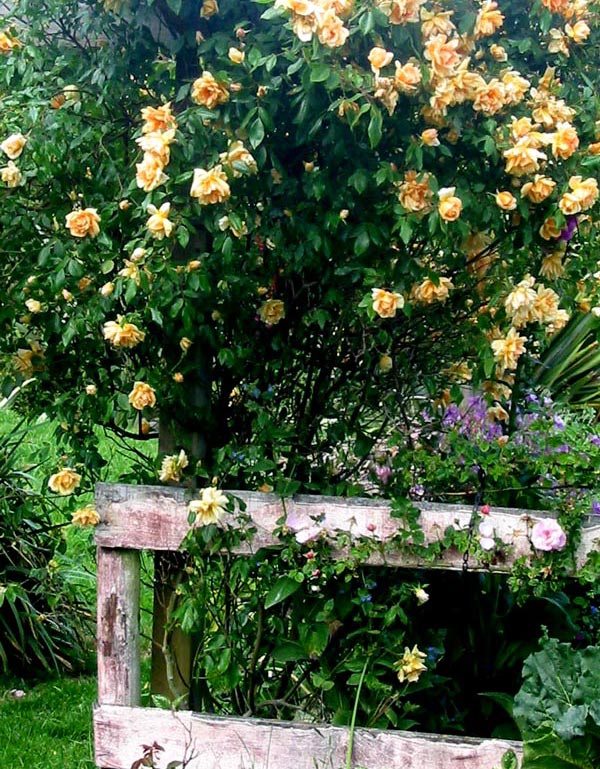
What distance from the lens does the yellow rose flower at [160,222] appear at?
2225 mm

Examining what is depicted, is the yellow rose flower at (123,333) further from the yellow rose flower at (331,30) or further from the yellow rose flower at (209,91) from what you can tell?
the yellow rose flower at (331,30)

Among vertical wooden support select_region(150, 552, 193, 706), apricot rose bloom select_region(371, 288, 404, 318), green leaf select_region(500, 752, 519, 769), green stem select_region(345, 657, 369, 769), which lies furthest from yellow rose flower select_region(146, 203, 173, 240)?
green leaf select_region(500, 752, 519, 769)

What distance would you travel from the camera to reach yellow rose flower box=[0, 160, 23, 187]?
240 centimetres

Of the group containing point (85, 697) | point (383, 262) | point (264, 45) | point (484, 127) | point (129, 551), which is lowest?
point (85, 697)

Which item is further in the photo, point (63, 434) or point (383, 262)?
point (63, 434)

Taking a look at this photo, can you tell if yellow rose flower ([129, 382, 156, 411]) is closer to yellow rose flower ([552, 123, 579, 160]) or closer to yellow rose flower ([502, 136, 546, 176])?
yellow rose flower ([502, 136, 546, 176])

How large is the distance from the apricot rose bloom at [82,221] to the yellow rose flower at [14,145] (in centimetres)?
18

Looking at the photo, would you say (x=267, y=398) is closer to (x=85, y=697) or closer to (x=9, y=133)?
(x=9, y=133)

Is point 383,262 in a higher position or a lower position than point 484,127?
lower

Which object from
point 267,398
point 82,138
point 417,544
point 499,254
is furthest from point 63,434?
point 499,254

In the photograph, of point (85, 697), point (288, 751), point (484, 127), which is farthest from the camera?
point (85, 697)

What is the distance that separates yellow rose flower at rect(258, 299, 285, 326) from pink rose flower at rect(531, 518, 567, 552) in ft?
2.72

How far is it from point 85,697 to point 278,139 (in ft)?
8.09

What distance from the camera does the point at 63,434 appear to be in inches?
111
